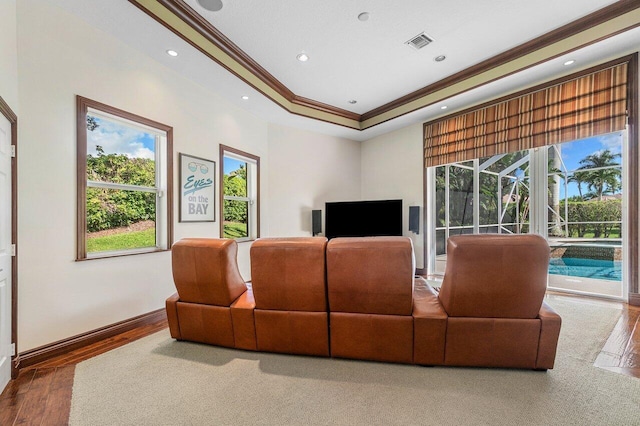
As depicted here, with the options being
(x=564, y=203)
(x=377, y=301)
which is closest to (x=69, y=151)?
(x=377, y=301)

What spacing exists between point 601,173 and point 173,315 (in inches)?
214

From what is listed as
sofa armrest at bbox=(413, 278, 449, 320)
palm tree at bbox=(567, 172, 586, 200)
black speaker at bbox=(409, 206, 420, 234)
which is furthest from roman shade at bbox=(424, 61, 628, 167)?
sofa armrest at bbox=(413, 278, 449, 320)

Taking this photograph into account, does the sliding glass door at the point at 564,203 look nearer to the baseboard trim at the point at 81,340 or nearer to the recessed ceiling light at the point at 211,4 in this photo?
the recessed ceiling light at the point at 211,4

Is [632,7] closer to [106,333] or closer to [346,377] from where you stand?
[346,377]

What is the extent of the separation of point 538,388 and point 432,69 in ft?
12.9

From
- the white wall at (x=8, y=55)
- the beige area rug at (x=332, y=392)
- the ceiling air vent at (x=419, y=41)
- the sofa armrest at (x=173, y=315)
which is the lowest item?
the beige area rug at (x=332, y=392)

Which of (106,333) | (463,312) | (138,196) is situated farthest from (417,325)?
(138,196)

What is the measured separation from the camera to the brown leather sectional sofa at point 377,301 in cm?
186

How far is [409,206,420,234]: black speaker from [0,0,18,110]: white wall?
5.31 meters

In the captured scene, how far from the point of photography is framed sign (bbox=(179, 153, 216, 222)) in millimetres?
3545

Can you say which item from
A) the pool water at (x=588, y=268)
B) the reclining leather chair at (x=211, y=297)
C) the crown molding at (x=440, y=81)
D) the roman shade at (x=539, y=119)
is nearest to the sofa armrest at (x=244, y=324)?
the reclining leather chair at (x=211, y=297)

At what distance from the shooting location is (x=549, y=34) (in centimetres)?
321

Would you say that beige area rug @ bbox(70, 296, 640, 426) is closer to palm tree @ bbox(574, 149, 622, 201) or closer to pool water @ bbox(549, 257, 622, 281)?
pool water @ bbox(549, 257, 622, 281)

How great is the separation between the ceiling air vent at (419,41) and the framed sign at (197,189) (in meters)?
3.05
